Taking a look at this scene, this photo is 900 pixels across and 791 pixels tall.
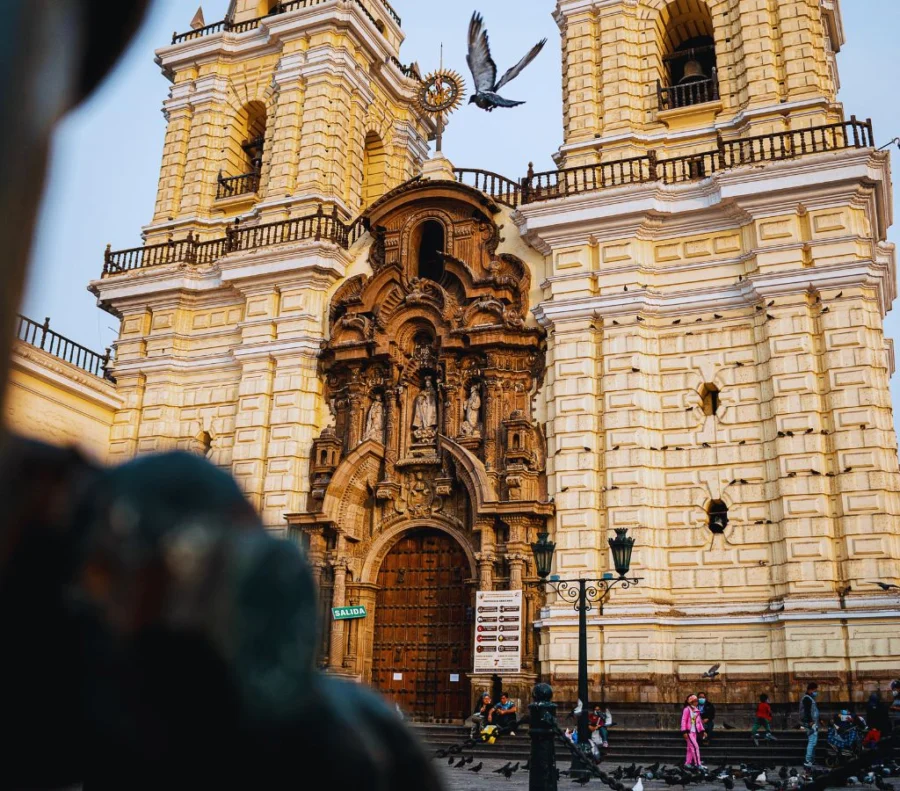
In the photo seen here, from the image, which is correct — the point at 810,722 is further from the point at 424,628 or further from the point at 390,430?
the point at 390,430

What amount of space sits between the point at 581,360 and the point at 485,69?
25.9ft

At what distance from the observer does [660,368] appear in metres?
16.2

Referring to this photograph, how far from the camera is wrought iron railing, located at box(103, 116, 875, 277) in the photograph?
1611cm

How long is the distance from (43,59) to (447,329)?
17.2 m

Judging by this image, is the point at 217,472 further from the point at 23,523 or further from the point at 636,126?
the point at 636,126

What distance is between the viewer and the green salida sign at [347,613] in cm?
1678

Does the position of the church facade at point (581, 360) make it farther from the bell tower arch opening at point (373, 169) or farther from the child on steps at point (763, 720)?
the bell tower arch opening at point (373, 169)

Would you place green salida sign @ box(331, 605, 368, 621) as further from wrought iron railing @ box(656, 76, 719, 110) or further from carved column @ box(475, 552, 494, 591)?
wrought iron railing @ box(656, 76, 719, 110)

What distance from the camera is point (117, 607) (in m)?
0.94

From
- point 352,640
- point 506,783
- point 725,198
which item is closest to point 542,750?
point 506,783

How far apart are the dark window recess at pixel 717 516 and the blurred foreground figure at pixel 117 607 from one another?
582 inches

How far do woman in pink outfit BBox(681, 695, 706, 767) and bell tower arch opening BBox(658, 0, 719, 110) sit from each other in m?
11.5

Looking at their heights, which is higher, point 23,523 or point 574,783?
point 23,523

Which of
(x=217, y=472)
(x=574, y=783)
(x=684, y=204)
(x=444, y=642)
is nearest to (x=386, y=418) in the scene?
(x=444, y=642)
